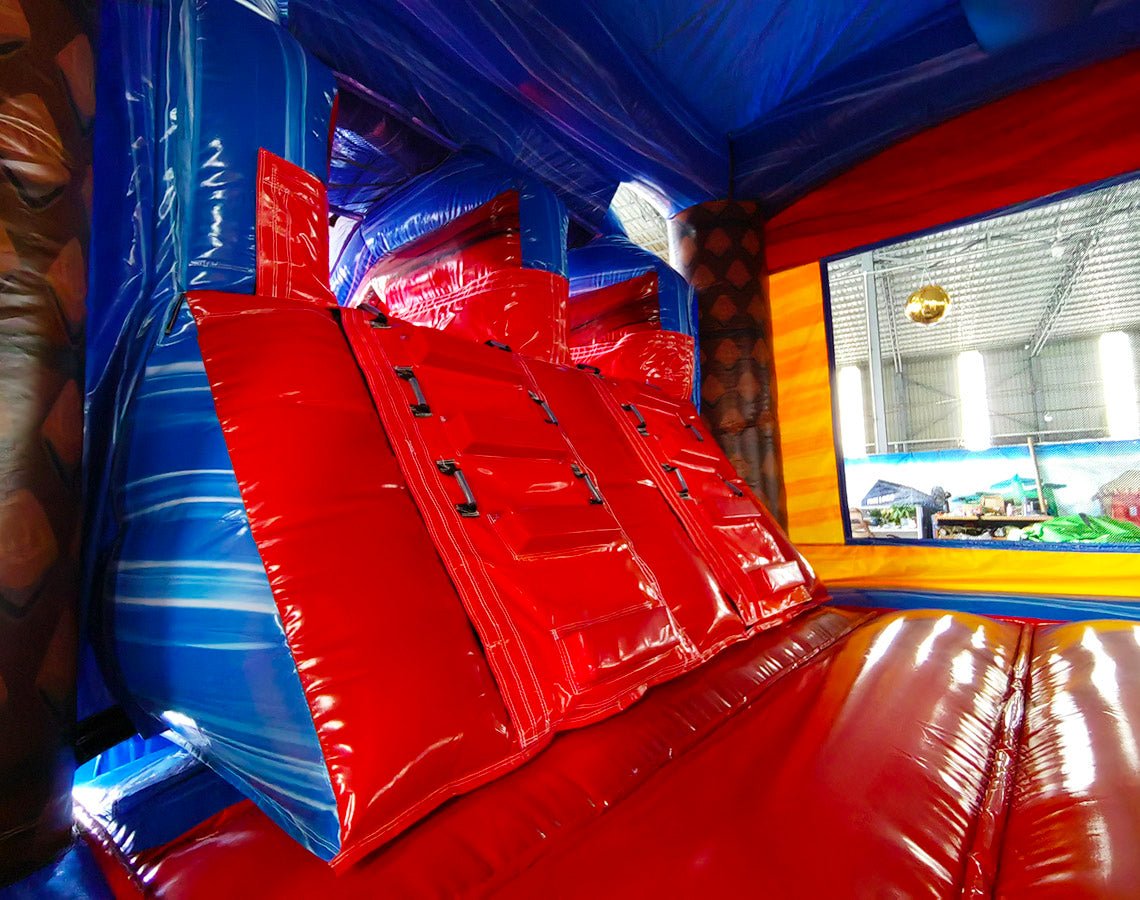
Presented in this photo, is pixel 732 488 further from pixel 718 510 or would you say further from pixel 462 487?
pixel 462 487

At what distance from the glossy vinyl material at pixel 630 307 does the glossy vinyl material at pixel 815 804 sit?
1.32 m

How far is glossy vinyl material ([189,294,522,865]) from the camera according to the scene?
70cm

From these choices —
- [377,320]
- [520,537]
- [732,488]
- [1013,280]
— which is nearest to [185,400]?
[377,320]

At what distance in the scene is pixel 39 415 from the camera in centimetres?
75

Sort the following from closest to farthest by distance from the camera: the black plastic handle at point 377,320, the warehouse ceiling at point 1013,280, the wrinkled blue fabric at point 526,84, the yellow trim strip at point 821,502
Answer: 1. the black plastic handle at point 377,320
2. the wrinkled blue fabric at point 526,84
3. the yellow trim strip at point 821,502
4. the warehouse ceiling at point 1013,280

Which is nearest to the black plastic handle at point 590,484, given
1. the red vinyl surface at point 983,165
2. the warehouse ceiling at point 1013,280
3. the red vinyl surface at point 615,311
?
the red vinyl surface at point 615,311

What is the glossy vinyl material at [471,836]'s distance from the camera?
64 centimetres

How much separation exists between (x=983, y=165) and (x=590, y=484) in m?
2.00

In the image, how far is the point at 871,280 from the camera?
8.77 meters

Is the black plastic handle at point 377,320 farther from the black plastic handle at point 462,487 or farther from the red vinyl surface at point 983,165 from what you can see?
the red vinyl surface at point 983,165

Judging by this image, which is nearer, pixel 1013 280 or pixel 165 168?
pixel 165 168

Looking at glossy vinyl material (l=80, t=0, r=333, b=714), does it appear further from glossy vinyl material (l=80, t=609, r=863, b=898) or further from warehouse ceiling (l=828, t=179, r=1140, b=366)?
warehouse ceiling (l=828, t=179, r=1140, b=366)

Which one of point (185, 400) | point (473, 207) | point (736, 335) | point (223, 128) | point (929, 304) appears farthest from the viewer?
point (929, 304)

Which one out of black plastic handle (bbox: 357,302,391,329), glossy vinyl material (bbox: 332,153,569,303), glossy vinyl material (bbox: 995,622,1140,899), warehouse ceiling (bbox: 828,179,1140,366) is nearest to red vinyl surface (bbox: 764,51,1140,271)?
glossy vinyl material (bbox: 332,153,569,303)
